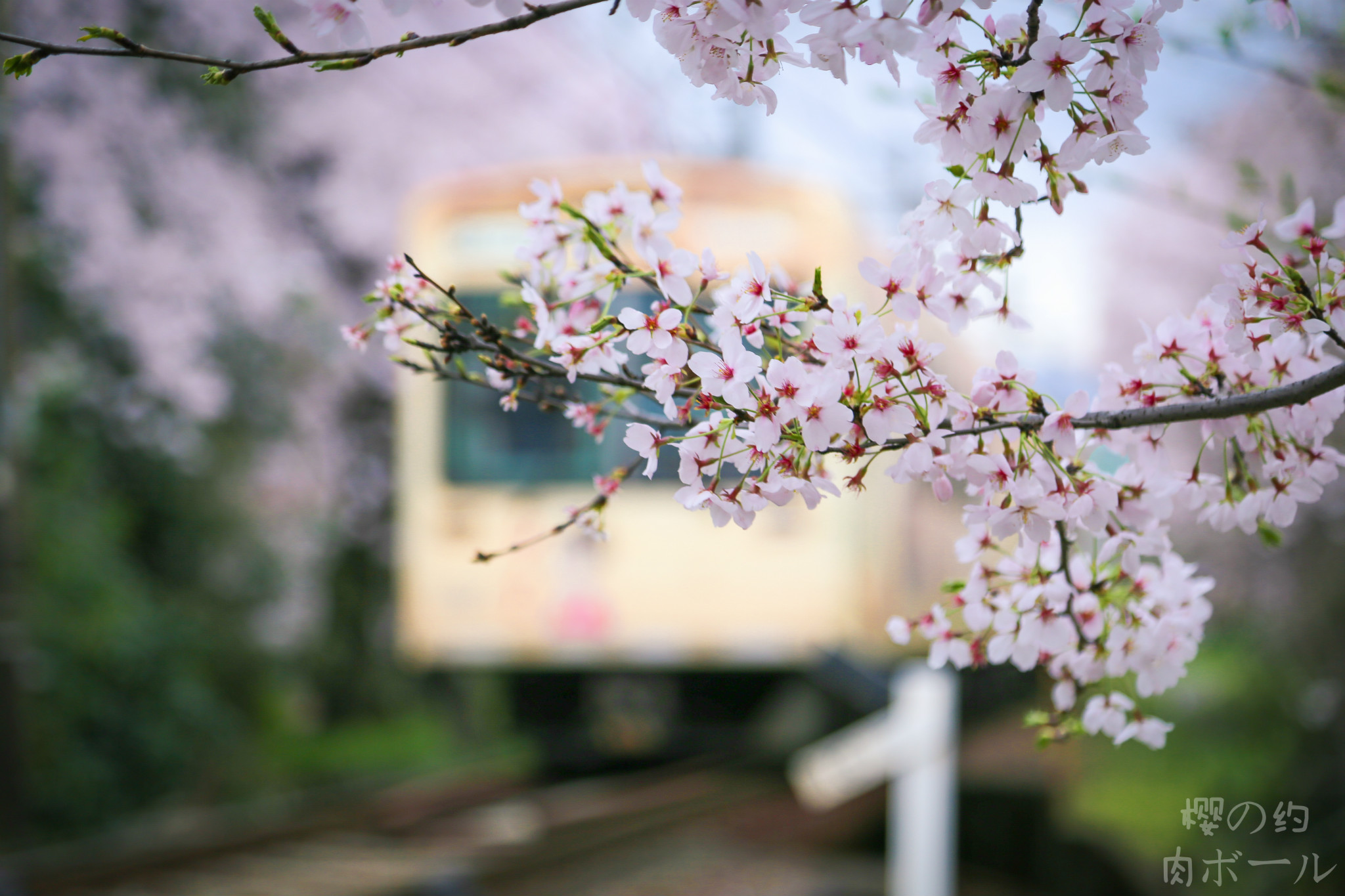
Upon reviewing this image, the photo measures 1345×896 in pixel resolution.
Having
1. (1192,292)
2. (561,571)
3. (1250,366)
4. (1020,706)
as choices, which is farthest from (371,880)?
(1192,292)

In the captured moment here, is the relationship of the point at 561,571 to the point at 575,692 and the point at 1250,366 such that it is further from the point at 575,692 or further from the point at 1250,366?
the point at 1250,366

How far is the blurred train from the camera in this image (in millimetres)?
5660

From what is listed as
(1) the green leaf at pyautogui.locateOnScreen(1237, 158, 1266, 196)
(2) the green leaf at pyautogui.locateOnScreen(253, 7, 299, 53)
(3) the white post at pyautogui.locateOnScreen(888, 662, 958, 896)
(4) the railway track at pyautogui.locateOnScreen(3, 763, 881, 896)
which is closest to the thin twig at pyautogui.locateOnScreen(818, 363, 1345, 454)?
(2) the green leaf at pyautogui.locateOnScreen(253, 7, 299, 53)

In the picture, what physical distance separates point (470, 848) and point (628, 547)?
184cm

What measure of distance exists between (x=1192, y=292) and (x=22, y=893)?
33.9 feet

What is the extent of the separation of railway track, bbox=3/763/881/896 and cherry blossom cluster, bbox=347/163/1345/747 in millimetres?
2994

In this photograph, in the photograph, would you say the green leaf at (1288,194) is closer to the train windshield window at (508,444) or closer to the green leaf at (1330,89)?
the green leaf at (1330,89)

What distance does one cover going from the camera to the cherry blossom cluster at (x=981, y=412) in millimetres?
899

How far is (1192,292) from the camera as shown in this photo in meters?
10.2

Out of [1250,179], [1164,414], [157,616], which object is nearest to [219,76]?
[1164,414]

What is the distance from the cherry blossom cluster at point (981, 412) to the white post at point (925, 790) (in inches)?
94.9

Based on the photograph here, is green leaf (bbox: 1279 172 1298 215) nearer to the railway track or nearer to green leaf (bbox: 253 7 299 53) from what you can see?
green leaf (bbox: 253 7 299 53)

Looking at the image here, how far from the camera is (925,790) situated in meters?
3.54

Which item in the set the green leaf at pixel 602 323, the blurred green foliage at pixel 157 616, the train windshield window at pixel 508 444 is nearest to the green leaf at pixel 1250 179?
the green leaf at pixel 602 323
